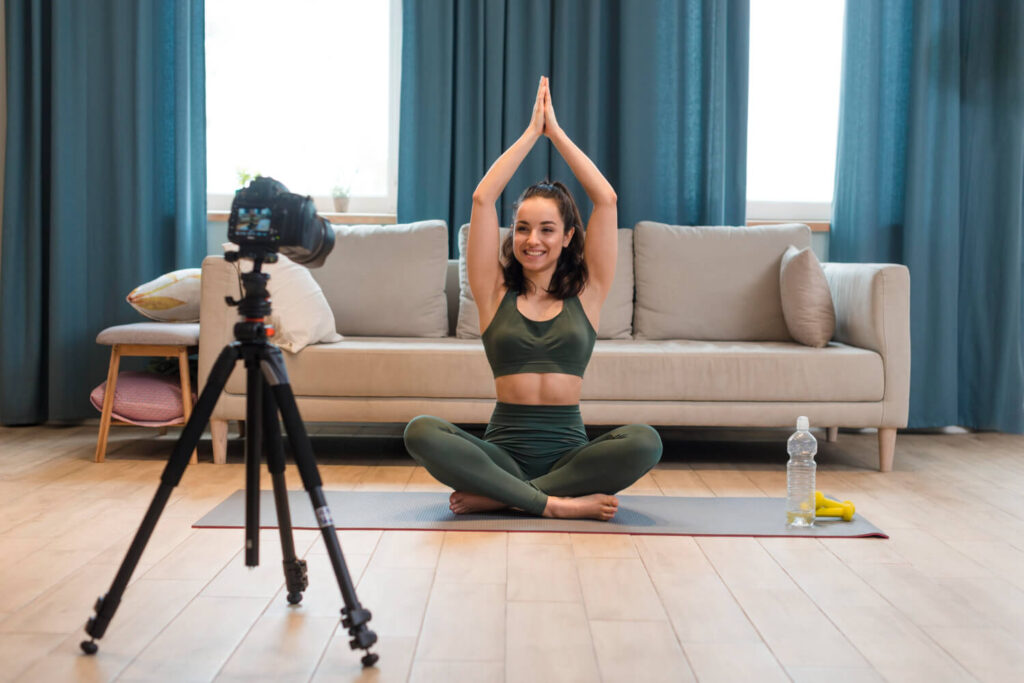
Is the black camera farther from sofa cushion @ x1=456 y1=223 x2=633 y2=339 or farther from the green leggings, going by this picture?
sofa cushion @ x1=456 y1=223 x2=633 y2=339

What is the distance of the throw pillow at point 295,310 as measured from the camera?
314 cm

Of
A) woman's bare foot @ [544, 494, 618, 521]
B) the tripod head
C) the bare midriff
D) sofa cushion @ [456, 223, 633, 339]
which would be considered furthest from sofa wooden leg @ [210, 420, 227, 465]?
the tripod head

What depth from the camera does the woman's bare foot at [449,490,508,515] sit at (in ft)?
8.05

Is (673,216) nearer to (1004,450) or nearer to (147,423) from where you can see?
(1004,450)

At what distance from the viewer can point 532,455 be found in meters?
2.47

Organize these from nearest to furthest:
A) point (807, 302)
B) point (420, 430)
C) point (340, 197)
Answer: point (420, 430), point (807, 302), point (340, 197)

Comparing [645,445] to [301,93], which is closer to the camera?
[645,445]

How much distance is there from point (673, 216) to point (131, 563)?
297 cm

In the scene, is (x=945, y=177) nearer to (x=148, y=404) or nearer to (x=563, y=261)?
(x=563, y=261)

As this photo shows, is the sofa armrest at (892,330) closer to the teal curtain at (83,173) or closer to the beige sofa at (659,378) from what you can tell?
the beige sofa at (659,378)

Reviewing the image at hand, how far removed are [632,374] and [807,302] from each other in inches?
29.1

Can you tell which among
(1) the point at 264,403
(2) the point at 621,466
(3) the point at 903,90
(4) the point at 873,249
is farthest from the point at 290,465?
(3) the point at 903,90

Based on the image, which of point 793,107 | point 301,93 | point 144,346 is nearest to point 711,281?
point 793,107

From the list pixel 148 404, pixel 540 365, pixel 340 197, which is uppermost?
pixel 340 197
